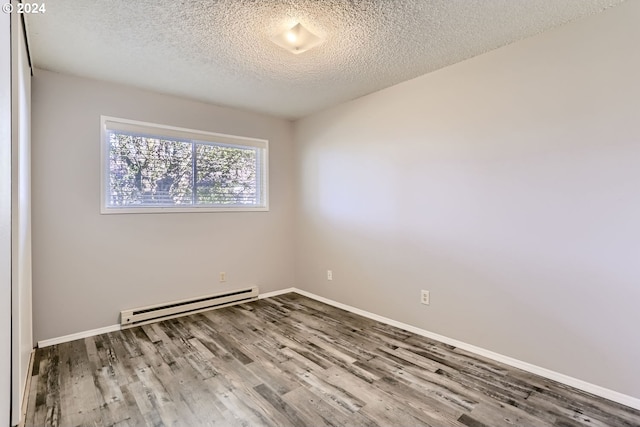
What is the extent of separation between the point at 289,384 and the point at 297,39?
7.64ft

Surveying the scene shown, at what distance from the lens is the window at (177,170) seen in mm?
3115

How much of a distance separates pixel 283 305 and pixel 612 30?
368 centimetres

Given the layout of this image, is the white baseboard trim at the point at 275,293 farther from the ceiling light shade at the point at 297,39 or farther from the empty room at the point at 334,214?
the ceiling light shade at the point at 297,39

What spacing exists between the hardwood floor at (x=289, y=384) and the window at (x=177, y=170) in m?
1.33

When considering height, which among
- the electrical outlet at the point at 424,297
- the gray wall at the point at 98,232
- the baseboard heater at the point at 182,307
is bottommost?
the baseboard heater at the point at 182,307

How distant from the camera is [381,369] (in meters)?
2.33

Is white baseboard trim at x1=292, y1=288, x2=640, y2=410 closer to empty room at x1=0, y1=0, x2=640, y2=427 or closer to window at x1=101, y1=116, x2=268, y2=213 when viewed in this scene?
empty room at x1=0, y1=0, x2=640, y2=427

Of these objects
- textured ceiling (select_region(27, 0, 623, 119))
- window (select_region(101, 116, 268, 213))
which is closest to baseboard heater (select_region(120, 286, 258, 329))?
window (select_region(101, 116, 268, 213))

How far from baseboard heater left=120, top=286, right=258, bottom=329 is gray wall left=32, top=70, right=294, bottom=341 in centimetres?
8

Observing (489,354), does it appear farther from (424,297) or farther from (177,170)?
(177,170)

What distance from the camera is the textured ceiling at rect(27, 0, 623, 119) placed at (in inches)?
75.2

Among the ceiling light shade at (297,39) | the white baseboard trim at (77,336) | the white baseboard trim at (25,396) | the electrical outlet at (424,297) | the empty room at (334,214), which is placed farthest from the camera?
the electrical outlet at (424,297)

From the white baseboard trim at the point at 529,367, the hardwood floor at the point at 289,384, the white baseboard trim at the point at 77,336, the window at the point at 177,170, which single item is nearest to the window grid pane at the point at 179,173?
the window at the point at 177,170

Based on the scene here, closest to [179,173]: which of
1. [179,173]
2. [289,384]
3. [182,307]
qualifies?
[179,173]
